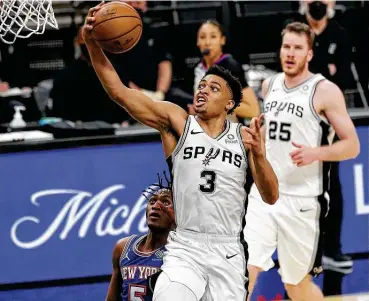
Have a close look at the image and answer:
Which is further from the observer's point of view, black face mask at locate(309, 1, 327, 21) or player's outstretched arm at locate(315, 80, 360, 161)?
black face mask at locate(309, 1, 327, 21)

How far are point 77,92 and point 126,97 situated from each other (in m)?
2.76

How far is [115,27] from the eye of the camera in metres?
4.95

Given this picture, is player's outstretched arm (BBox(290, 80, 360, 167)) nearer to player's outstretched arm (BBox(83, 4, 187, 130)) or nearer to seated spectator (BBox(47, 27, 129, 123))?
player's outstretched arm (BBox(83, 4, 187, 130))

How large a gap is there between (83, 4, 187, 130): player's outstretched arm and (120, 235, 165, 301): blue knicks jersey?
27.5 inches

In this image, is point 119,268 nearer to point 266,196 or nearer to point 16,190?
point 266,196

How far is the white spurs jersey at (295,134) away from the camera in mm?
6465

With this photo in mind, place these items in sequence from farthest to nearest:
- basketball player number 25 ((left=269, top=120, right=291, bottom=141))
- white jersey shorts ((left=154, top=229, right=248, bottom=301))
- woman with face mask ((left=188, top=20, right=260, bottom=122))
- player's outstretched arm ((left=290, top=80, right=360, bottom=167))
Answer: woman with face mask ((left=188, top=20, right=260, bottom=122)) → basketball player number 25 ((left=269, top=120, right=291, bottom=141)) → player's outstretched arm ((left=290, top=80, right=360, bottom=167)) → white jersey shorts ((left=154, top=229, right=248, bottom=301))

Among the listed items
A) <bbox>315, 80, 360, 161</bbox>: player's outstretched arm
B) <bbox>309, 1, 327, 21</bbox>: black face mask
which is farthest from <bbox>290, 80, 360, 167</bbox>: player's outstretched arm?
<bbox>309, 1, 327, 21</bbox>: black face mask

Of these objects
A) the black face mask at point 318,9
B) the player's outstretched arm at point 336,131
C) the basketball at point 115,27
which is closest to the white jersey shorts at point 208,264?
the basketball at point 115,27

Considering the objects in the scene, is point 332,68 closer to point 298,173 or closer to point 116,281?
point 298,173

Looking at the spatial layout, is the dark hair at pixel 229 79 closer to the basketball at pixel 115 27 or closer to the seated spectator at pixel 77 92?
the basketball at pixel 115 27

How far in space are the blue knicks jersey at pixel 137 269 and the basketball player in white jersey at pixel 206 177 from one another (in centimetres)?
23

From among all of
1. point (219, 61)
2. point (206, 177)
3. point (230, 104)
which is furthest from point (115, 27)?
point (219, 61)

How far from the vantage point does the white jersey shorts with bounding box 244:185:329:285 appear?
6.40m
